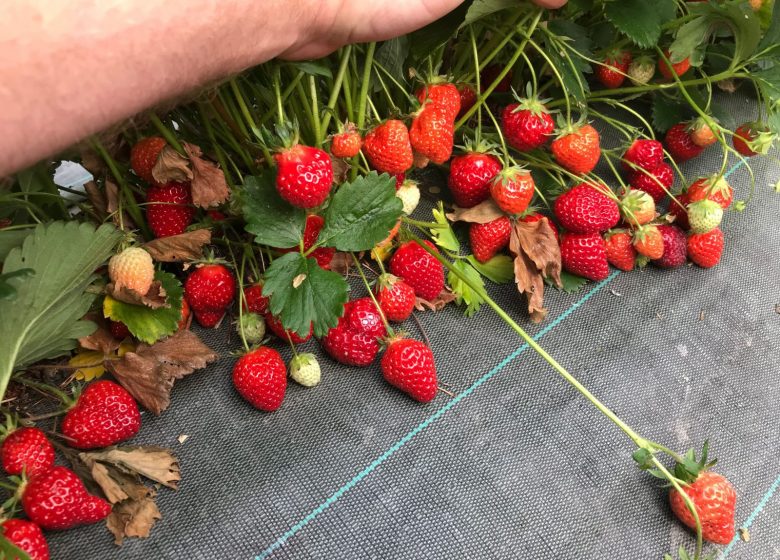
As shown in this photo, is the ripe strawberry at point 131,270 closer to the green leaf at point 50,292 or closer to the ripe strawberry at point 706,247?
the green leaf at point 50,292

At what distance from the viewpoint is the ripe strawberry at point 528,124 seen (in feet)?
2.85

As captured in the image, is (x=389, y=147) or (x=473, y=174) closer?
(x=389, y=147)

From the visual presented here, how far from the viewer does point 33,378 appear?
746 millimetres

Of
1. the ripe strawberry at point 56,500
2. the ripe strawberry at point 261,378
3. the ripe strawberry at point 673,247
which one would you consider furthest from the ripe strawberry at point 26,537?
the ripe strawberry at point 673,247

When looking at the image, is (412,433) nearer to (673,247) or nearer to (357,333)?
(357,333)

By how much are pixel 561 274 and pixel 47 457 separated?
70 cm

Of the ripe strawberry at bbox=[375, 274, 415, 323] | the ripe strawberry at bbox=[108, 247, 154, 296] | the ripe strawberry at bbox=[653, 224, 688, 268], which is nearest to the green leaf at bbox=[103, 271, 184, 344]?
the ripe strawberry at bbox=[108, 247, 154, 296]

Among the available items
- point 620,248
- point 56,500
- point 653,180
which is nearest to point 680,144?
point 653,180

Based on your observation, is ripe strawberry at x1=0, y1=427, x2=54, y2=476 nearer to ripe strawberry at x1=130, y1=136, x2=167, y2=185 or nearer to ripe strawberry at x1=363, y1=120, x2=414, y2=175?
ripe strawberry at x1=130, y1=136, x2=167, y2=185

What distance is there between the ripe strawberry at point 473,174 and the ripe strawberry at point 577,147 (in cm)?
9

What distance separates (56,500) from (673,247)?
860 mm

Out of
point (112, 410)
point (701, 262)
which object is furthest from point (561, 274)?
point (112, 410)

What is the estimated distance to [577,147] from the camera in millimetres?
876

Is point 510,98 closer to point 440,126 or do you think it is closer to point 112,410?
point 440,126
